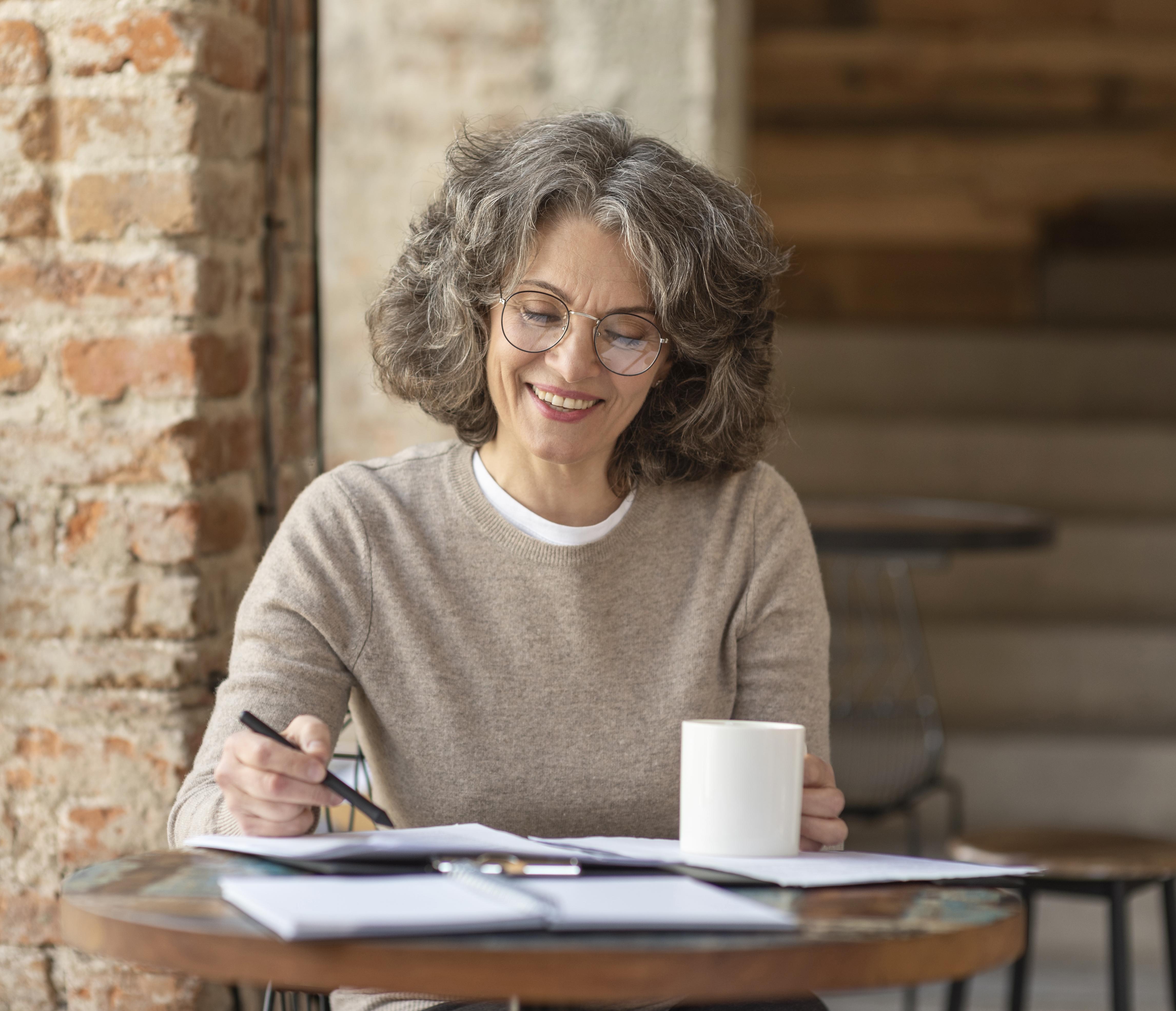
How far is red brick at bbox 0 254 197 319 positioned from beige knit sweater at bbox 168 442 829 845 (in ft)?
0.93

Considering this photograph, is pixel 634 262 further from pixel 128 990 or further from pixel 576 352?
pixel 128 990

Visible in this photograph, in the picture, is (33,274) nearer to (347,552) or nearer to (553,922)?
(347,552)

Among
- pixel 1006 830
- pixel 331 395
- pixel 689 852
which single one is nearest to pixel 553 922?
pixel 689 852

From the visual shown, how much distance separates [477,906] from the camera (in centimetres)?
92

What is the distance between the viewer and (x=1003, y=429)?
451cm

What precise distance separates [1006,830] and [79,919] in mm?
1682

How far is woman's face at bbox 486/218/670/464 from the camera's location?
145 centimetres

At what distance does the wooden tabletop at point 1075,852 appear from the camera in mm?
2102

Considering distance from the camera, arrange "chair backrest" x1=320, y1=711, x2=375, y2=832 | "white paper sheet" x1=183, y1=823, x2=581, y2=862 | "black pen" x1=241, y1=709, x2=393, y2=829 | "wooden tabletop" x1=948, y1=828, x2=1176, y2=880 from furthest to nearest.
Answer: "wooden tabletop" x1=948, y1=828, x2=1176, y2=880, "chair backrest" x1=320, y1=711, x2=375, y2=832, "black pen" x1=241, y1=709, x2=393, y2=829, "white paper sheet" x1=183, y1=823, x2=581, y2=862

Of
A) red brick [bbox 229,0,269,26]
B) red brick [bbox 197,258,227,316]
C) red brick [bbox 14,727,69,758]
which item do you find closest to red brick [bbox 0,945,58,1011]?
red brick [bbox 14,727,69,758]

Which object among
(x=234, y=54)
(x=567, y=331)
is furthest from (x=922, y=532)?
(x=234, y=54)

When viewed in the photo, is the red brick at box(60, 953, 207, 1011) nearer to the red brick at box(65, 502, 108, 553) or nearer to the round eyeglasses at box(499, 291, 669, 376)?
the red brick at box(65, 502, 108, 553)

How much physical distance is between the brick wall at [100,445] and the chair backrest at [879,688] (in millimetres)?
1350

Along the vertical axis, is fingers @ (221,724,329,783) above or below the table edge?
above
